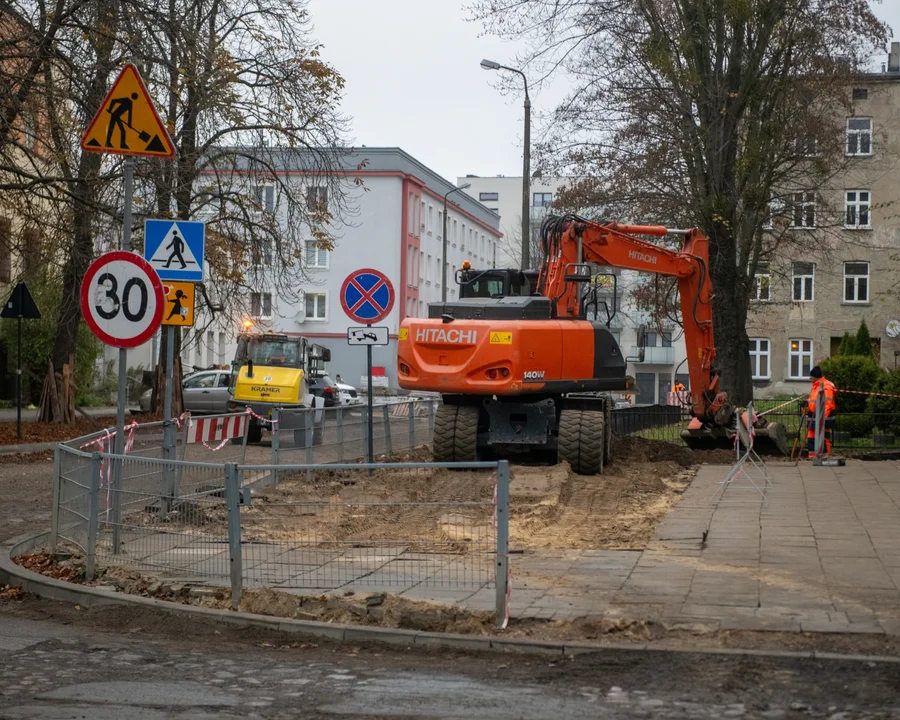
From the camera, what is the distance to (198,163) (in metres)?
28.4

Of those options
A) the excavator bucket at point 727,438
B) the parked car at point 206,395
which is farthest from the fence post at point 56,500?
the parked car at point 206,395

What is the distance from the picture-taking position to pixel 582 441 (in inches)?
737

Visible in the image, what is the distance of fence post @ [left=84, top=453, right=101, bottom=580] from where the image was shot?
1033 cm

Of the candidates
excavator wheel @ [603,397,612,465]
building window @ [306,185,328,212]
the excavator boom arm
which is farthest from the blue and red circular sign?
building window @ [306,185,328,212]

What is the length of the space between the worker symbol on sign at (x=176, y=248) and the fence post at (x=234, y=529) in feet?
16.9

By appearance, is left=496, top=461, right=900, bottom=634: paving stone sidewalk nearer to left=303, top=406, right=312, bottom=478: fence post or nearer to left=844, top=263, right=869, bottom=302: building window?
left=303, top=406, right=312, bottom=478: fence post

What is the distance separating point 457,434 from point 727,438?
6556mm

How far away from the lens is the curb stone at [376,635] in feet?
25.0

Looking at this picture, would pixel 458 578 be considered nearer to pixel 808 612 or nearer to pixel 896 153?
pixel 808 612

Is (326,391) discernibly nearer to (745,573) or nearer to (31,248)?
(31,248)

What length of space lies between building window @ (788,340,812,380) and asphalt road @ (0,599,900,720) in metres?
55.1

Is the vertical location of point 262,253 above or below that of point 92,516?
above

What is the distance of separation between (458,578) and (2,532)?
6450 mm

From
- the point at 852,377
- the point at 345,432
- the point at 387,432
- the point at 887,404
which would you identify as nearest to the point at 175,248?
the point at 345,432
